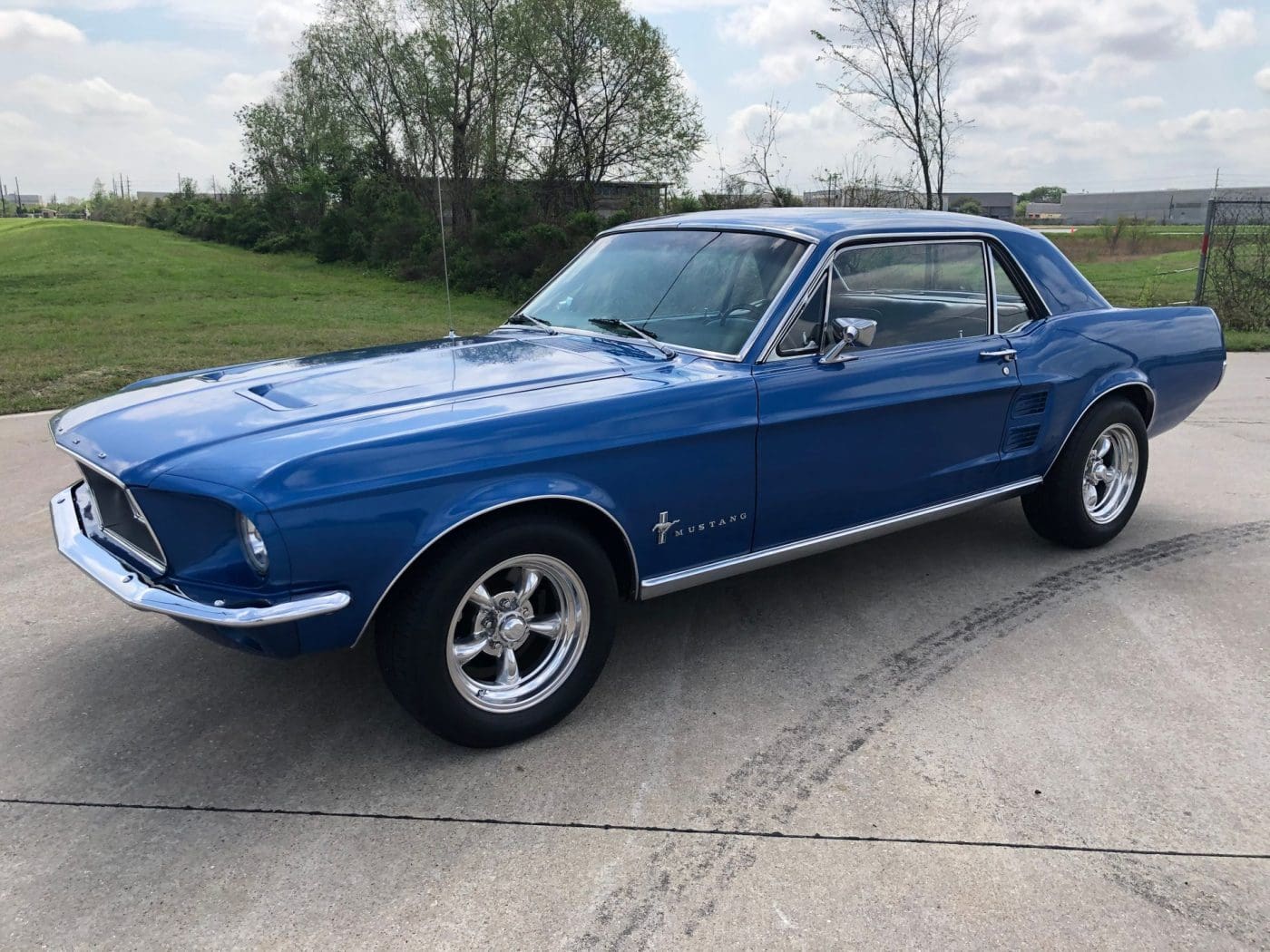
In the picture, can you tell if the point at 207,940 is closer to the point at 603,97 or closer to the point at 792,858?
the point at 792,858

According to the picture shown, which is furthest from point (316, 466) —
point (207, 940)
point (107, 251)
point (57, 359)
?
point (107, 251)

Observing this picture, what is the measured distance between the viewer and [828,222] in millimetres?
3980

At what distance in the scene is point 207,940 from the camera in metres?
2.26

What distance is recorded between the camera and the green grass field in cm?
1024

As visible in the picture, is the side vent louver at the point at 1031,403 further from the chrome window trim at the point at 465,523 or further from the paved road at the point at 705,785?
the chrome window trim at the point at 465,523

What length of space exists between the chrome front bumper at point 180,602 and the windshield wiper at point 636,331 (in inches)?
61.9

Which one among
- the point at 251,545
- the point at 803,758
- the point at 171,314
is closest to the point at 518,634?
the point at 251,545

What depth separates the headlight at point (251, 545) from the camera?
8.54 feet

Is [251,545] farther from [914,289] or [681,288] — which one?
[914,289]

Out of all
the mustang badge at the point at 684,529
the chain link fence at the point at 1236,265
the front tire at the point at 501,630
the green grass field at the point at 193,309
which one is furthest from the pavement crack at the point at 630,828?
the chain link fence at the point at 1236,265

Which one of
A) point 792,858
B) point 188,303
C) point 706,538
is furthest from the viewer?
point 188,303

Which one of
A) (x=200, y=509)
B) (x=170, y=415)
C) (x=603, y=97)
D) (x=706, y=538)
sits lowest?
(x=706, y=538)

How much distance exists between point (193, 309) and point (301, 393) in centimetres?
1568

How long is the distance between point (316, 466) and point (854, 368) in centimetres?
207
